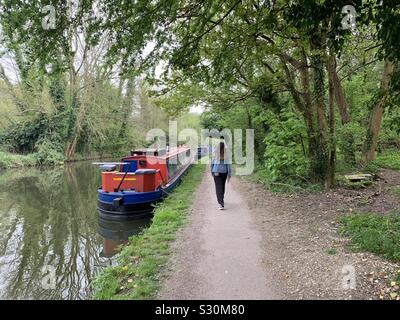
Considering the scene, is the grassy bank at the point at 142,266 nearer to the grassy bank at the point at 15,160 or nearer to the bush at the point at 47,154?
the grassy bank at the point at 15,160

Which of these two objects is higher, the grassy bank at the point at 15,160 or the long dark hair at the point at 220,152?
the long dark hair at the point at 220,152

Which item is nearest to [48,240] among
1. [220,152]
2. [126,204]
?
[126,204]

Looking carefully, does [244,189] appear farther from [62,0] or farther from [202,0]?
[62,0]

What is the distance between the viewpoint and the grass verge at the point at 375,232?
15.2 ft

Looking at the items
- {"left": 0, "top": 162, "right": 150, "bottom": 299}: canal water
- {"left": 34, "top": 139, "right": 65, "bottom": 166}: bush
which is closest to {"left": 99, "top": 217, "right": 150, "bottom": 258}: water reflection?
{"left": 0, "top": 162, "right": 150, "bottom": 299}: canal water

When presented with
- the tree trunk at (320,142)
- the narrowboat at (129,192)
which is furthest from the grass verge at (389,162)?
the narrowboat at (129,192)

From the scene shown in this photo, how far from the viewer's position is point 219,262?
16.2ft

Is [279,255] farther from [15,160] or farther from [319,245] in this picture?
[15,160]

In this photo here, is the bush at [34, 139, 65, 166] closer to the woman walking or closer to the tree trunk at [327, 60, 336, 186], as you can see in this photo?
the woman walking

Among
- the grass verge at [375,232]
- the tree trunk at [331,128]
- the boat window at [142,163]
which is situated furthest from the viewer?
the boat window at [142,163]

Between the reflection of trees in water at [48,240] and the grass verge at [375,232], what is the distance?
4533 mm

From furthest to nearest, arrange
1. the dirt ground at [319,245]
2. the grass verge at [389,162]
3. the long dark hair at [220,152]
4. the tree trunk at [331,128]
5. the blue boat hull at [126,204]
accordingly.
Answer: the grass verge at [389,162] → the blue boat hull at [126,204] → the tree trunk at [331,128] → the long dark hair at [220,152] → the dirt ground at [319,245]

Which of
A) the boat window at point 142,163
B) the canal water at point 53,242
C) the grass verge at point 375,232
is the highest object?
the boat window at point 142,163

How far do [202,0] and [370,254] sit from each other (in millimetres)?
5009
